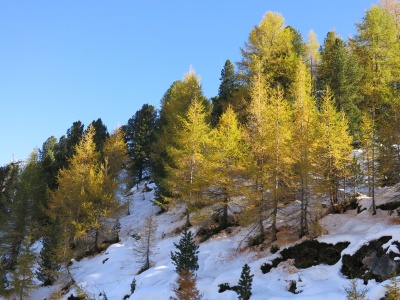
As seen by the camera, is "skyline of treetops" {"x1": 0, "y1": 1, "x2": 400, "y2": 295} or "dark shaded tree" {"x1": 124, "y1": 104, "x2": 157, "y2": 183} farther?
"dark shaded tree" {"x1": 124, "y1": 104, "x2": 157, "y2": 183}

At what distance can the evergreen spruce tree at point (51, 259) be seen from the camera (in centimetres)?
A: 2486

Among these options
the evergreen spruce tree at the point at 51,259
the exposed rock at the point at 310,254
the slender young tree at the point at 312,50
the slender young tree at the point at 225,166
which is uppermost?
the slender young tree at the point at 312,50

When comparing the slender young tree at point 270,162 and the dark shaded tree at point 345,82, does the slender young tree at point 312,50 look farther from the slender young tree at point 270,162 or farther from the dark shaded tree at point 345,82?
the slender young tree at point 270,162

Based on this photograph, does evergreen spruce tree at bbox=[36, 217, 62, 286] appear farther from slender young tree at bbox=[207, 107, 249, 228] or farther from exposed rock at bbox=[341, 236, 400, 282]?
exposed rock at bbox=[341, 236, 400, 282]

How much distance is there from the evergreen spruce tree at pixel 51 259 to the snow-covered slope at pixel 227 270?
940mm

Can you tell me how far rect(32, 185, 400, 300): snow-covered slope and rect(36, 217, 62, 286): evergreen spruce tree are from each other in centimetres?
94

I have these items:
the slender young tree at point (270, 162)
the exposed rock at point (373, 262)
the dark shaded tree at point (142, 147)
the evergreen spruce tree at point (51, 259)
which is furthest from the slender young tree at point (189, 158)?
the dark shaded tree at point (142, 147)

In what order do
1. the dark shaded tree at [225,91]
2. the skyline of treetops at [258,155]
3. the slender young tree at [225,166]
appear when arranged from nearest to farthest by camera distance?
the skyline of treetops at [258,155] → the slender young tree at [225,166] → the dark shaded tree at [225,91]

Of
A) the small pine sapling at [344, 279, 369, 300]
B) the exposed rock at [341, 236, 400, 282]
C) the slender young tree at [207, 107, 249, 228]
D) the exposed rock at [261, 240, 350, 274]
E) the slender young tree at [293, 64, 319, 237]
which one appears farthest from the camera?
the slender young tree at [207, 107, 249, 228]

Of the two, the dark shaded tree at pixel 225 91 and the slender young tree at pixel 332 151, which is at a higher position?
the dark shaded tree at pixel 225 91

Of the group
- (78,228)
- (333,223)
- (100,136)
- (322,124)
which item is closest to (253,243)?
(333,223)

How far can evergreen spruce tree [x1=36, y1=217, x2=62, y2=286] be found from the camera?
24.9m

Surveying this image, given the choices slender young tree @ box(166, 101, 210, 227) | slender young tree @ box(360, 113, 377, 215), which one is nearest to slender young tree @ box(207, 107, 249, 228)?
slender young tree @ box(166, 101, 210, 227)

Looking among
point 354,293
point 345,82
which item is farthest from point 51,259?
point 345,82
